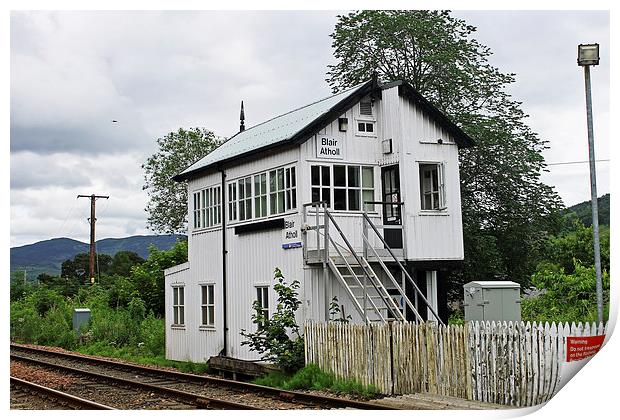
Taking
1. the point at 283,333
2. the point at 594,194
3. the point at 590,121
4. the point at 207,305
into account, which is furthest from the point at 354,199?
the point at 590,121

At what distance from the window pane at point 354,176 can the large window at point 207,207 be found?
488cm

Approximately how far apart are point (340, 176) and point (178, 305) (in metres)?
8.44

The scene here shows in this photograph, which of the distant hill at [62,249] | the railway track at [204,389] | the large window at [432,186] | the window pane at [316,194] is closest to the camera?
the railway track at [204,389]

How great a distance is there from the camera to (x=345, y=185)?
19078 mm

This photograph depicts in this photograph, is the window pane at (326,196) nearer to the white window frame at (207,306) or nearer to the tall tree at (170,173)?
A: the white window frame at (207,306)

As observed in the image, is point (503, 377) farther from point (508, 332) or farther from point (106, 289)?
point (106, 289)

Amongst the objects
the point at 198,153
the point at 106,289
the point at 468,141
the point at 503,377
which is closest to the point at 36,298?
the point at 106,289

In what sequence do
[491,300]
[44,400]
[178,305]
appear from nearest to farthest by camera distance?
1. [44,400]
2. [491,300]
3. [178,305]

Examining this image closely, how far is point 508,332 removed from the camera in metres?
13.1

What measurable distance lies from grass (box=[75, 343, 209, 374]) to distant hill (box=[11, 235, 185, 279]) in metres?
9.55

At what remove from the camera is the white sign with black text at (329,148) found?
18750 mm

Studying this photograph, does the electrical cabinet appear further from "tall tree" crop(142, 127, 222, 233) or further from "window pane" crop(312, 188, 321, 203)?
"tall tree" crop(142, 127, 222, 233)

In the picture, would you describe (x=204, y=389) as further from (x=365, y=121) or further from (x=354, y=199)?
(x=365, y=121)

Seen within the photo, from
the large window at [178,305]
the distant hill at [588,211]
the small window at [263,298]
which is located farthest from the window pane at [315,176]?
the distant hill at [588,211]
